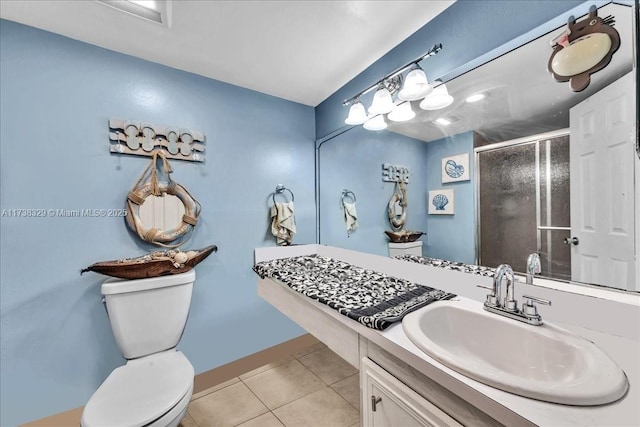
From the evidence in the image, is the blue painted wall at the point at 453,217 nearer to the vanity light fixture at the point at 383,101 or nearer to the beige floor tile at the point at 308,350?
the vanity light fixture at the point at 383,101

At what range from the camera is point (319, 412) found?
1.53 m

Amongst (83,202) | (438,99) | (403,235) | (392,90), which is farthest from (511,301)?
(83,202)

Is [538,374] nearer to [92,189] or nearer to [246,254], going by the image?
[246,254]

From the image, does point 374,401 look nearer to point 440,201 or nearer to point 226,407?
point 440,201

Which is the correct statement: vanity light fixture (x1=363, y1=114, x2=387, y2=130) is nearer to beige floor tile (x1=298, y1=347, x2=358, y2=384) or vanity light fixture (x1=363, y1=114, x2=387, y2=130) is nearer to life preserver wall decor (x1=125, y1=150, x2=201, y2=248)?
life preserver wall decor (x1=125, y1=150, x2=201, y2=248)

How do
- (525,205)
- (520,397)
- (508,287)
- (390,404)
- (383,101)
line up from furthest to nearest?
1. (383,101)
2. (525,205)
3. (508,287)
4. (390,404)
5. (520,397)

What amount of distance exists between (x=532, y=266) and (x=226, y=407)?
70.7 inches

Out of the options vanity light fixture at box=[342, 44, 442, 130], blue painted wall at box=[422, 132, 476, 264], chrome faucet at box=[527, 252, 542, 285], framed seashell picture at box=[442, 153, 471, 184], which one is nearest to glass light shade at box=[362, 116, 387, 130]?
vanity light fixture at box=[342, 44, 442, 130]

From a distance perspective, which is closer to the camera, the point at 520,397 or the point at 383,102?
the point at 520,397

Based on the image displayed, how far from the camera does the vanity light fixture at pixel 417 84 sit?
1.23 metres

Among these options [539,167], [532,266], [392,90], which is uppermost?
[392,90]

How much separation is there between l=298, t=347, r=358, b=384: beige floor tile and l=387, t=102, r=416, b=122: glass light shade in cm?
181

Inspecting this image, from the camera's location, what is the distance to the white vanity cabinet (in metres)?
0.66

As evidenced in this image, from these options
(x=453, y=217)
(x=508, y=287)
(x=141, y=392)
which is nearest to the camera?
(x=508, y=287)
